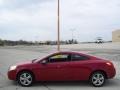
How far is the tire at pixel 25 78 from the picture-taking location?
11.8 m

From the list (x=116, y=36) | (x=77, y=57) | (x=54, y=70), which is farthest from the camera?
(x=116, y=36)

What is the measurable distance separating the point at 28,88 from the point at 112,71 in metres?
3.16

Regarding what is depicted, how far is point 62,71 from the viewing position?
38.7 ft

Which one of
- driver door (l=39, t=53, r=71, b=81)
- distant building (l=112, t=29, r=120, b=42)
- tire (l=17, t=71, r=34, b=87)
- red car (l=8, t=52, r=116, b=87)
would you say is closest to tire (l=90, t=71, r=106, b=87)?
red car (l=8, t=52, r=116, b=87)

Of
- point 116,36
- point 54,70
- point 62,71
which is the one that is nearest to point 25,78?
point 54,70

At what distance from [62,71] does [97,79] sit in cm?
131

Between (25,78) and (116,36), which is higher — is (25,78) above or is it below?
below

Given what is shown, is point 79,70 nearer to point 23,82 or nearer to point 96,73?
point 96,73

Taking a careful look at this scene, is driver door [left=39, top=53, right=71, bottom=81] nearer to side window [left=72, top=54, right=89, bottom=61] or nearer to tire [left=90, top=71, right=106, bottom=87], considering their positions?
side window [left=72, top=54, right=89, bottom=61]

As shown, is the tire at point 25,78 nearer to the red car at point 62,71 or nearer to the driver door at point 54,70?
the red car at point 62,71

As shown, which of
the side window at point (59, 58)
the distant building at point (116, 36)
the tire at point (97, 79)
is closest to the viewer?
the tire at point (97, 79)

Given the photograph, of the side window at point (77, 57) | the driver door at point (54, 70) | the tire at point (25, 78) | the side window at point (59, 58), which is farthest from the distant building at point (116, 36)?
the tire at point (25, 78)

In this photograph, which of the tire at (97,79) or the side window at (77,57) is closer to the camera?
the tire at (97,79)

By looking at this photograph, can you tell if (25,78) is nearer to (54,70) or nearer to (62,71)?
(54,70)
